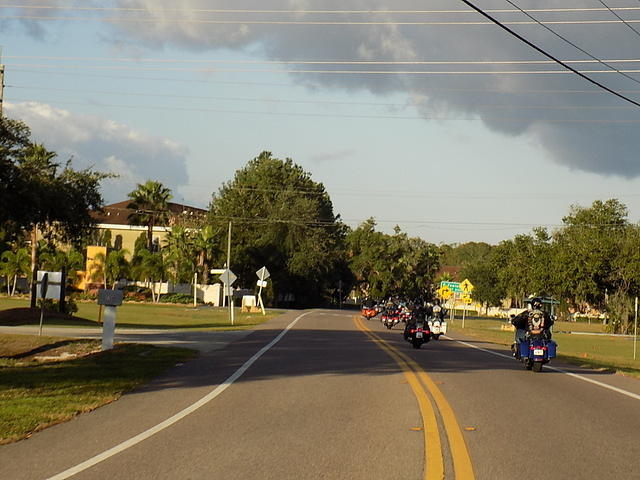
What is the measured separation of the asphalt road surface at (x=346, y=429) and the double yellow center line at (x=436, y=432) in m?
0.02

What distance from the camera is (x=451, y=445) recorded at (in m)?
9.00

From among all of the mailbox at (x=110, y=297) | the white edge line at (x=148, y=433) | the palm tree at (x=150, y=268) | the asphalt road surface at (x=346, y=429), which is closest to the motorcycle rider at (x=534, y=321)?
the asphalt road surface at (x=346, y=429)

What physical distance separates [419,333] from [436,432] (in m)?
16.0

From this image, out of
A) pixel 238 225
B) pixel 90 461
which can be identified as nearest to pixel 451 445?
pixel 90 461

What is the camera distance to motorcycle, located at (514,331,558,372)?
737 inches

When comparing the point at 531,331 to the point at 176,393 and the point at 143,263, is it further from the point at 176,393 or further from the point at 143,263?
the point at 143,263

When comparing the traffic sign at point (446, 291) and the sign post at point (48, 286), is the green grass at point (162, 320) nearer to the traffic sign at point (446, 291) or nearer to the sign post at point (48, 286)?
the sign post at point (48, 286)

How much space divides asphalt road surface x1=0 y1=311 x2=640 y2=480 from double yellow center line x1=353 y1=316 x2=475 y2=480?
0.02m

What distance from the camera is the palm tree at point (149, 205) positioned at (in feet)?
297

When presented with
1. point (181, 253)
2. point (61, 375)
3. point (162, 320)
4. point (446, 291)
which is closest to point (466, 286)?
point (446, 291)

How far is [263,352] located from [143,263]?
60956 millimetres

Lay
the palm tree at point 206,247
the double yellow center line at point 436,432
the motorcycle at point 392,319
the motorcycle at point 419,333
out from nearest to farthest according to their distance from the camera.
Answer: the double yellow center line at point 436,432
the motorcycle at point 419,333
the motorcycle at point 392,319
the palm tree at point 206,247

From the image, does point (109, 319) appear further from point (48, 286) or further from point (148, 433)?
point (148, 433)

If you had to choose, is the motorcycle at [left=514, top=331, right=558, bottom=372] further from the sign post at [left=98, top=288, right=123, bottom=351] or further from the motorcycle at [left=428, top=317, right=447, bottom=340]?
the sign post at [left=98, top=288, right=123, bottom=351]
